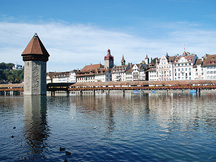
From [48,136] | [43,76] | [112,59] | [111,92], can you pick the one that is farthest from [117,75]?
[48,136]

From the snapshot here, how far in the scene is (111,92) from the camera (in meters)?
88.7

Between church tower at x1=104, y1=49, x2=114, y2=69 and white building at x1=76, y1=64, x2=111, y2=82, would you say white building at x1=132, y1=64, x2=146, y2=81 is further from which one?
church tower at x1=104, y1=49, x2=114, y2=69

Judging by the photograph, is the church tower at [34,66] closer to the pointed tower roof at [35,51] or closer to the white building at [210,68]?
the pointed tower roof at [35,51]

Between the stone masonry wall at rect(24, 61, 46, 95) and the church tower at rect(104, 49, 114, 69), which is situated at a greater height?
the church tower at rect(104, 49, 114, 69)

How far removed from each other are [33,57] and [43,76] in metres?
6.47

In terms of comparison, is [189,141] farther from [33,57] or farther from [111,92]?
[111,92]

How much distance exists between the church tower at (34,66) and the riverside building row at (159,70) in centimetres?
4429

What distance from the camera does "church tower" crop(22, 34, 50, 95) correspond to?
7406 cm

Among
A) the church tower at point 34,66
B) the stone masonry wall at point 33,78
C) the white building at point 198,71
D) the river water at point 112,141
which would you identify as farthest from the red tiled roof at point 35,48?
the river water at point 112,141

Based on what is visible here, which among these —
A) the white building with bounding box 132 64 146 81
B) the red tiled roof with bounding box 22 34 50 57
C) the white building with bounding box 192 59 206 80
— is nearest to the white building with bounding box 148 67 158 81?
the white building with bounding box 132 64 146 81

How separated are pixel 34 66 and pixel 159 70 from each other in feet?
160

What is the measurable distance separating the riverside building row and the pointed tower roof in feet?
144

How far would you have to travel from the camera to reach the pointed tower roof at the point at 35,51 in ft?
242

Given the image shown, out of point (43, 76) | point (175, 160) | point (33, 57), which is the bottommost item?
point (175, 160)
